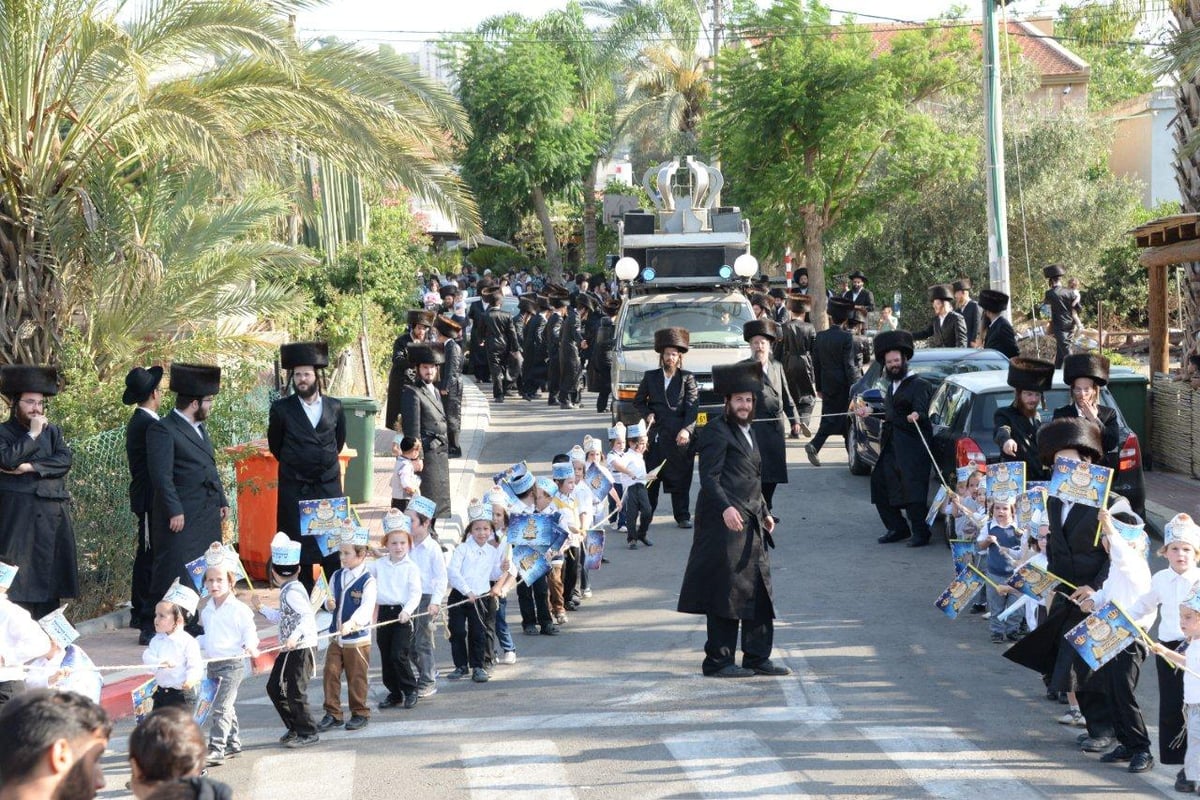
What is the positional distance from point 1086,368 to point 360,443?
301 inches

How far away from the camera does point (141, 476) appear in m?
10.6

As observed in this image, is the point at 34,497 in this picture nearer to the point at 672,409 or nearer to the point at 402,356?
the point at 672,409

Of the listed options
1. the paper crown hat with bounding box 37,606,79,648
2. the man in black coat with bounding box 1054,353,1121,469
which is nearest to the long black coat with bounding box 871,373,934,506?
the man in black coat with bounding box 1054,353,1121,469

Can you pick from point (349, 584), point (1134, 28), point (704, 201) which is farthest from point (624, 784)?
point (704, 201)

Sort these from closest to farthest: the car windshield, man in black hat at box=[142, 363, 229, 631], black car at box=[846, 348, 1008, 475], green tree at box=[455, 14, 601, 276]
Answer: man in black hat at box=[142, 363, 229, 631] < black car at box=[846, 348, 1008, 475] < the car windshield < green tree at box=[455, 14, 601, 276]

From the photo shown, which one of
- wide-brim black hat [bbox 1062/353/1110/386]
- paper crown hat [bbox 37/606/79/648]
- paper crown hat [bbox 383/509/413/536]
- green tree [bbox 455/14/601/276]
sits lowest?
paper crown hat [bbox 37/606/79/648]

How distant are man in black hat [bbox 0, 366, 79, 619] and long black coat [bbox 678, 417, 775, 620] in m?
3.99

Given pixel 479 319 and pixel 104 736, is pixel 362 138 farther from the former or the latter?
pixel 479 319

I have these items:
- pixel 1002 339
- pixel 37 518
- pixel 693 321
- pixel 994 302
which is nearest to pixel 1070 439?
pixel 37 518

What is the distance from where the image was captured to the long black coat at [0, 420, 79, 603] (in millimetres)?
9500

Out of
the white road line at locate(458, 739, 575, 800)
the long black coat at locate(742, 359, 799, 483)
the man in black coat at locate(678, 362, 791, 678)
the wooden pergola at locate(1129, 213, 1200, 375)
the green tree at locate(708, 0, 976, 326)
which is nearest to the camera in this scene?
the white road line at locate(458, 739, 575, 800)

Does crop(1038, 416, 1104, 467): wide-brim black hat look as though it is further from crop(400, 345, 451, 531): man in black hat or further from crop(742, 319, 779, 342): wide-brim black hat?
crop(400, 345, 451, 531): man in black hat

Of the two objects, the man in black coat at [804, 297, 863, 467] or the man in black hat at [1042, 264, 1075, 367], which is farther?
the man in black hat at [1042, 264, 1075, 367]

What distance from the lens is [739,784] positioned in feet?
24.2
